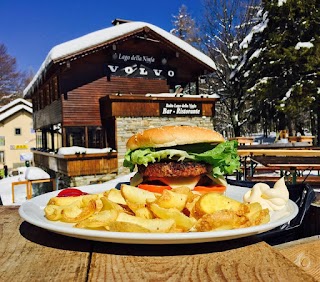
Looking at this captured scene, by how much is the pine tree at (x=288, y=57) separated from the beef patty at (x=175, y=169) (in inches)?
721

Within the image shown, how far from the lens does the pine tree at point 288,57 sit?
→ 1967cm

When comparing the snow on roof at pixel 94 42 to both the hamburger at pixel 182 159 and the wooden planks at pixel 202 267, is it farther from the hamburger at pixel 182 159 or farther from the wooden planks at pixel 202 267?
the wooden planks at pixel 202 267

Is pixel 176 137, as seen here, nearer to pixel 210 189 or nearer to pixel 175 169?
pixel 175 169

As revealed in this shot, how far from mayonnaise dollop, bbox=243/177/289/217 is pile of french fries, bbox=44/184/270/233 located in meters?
0.25

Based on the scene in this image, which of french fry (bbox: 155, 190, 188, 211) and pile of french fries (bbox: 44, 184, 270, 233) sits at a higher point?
french fry (bbox: 155, 190, 188, 211)

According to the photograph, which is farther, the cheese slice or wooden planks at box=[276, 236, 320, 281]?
the cheese slice

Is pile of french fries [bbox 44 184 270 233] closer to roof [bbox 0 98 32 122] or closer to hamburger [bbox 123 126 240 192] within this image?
hamburger [bbox 123 126 240 192]

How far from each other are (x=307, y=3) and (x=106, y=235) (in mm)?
23044

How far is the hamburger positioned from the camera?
2.73 metres

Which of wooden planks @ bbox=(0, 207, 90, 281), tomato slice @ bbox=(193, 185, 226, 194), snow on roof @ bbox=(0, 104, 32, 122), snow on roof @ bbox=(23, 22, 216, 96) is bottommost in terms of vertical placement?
tomato slice @ bbox=(193, 185, 226, 194)

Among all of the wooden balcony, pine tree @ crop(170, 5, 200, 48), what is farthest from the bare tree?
the wooden balcony

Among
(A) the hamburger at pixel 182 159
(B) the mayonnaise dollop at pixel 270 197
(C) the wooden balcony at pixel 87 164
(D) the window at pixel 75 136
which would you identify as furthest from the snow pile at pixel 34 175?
(B) the mayonnaise dollop at pixel 270 197

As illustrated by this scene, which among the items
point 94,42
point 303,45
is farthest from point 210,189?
point 303,45

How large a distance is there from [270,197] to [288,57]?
20.6 metres
